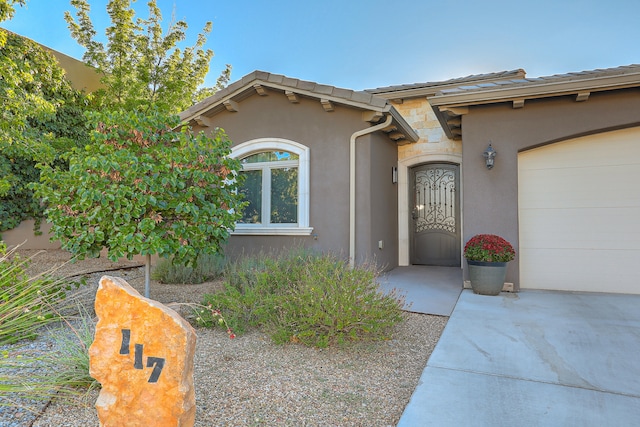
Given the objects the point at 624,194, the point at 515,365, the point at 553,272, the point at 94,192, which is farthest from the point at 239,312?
the point at 624,194

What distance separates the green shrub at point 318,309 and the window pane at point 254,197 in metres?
3.63

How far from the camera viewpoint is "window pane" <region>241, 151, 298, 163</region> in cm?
754

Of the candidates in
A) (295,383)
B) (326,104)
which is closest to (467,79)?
(326,104)

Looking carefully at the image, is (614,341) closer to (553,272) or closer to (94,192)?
(553,272)

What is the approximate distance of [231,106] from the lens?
25.5 feet

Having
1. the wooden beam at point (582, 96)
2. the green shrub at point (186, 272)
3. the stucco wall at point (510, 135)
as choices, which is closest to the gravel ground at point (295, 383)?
the stucco wall at point (510, 135)

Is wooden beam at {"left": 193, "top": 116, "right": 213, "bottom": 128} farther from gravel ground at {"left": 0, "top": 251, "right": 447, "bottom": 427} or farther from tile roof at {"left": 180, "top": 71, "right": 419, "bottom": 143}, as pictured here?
gravel ground at {"left": 0, "top": 251, "right": 447, "bottom": 427}

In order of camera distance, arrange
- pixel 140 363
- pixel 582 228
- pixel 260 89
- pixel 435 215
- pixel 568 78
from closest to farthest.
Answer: pixel 140 363
pixel 568 78
pixel 582 228
pixel 260 89
pixel 435 215

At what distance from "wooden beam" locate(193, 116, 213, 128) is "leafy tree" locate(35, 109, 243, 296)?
346 cm

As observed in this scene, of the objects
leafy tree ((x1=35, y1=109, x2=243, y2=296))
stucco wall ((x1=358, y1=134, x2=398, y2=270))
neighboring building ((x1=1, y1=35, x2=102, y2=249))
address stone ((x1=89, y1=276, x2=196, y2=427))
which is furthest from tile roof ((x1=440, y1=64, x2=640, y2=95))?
neighboring building ((x1=1, y1=35, x2=102, y2=249))

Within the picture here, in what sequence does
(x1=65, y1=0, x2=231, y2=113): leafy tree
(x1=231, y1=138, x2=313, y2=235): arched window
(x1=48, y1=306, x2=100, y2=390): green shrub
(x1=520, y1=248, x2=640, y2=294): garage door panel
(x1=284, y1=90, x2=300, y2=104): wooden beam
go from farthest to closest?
(x1=65, y1=0, x2=231, y2=113): leafy tree, (x1=231, y1=138, x2=313, y2=235): arched window, (x1=284, y1=90, x2=300, y2=104): wooden beam, (x1=520, y1=248, x2=640, y2=294): garage door panel, (x1=48, y1=306, x2=100, y2=390): green shrub

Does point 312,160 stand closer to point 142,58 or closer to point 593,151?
point 593,151

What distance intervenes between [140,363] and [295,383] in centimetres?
130

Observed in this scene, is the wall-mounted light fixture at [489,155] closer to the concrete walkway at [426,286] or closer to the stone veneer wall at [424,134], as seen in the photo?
the concrete walkway at [426,286]
